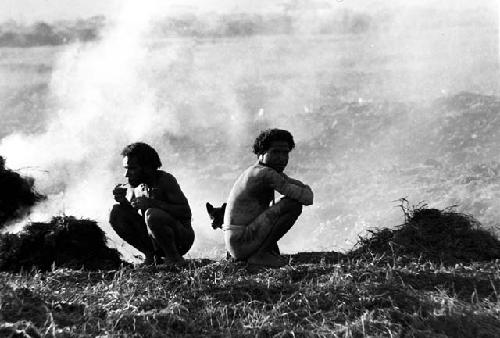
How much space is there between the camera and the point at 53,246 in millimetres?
10539


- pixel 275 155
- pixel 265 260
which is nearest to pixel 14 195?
pixel 265 260

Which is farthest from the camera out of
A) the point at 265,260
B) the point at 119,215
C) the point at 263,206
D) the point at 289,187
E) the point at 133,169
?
the point at 119,215

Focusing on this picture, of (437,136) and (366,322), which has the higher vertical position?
(437,136)

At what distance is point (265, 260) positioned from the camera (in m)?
8.88

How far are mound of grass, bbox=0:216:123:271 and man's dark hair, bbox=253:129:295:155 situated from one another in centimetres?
276

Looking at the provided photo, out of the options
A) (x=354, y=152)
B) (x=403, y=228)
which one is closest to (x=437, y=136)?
(x=354, y=152)

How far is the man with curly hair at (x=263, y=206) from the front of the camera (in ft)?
28.5

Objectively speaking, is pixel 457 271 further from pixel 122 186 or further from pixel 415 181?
pixel 415 181

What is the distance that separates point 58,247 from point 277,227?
11.1 feet

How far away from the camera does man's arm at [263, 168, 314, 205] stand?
8531mm

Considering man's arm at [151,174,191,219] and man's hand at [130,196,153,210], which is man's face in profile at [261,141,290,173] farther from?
man's hand at [130,196,153,210]

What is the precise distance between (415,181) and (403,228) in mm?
51175

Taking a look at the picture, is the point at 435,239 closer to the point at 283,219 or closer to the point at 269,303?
the point at 283,219

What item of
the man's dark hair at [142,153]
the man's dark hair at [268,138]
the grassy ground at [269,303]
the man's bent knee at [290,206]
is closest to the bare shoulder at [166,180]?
the man's dark hair at [142,153]
